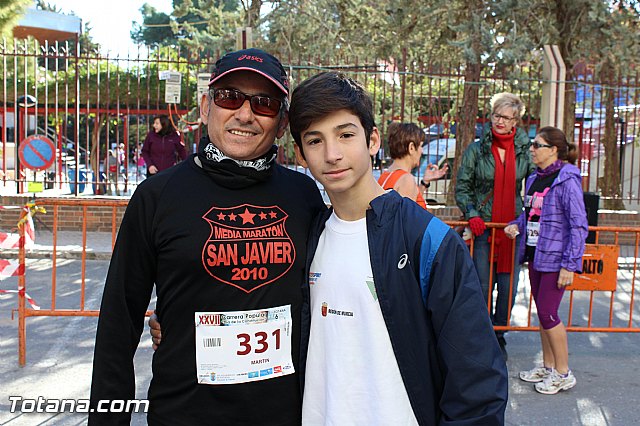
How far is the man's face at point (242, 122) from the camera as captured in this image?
2.18 m

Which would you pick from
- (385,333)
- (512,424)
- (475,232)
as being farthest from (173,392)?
(475,232)

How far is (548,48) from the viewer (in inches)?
374

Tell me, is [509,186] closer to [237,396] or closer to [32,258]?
[237,396]

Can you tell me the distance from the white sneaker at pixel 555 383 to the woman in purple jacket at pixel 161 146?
7426 mm

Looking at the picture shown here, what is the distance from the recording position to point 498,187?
5.89 m

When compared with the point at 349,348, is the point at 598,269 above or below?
below

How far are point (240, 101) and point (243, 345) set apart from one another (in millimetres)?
741

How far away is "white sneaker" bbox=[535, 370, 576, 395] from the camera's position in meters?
5.14

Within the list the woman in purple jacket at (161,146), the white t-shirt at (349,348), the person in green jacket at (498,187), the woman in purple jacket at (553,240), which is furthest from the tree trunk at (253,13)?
the white t-shirt at (349,348)

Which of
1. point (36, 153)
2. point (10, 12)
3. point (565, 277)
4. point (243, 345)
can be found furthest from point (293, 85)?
point (243, 345)

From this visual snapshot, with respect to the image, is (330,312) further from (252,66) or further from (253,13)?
(253,13)

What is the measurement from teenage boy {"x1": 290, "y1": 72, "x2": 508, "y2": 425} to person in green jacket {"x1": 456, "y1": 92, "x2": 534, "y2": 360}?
12.4 feet

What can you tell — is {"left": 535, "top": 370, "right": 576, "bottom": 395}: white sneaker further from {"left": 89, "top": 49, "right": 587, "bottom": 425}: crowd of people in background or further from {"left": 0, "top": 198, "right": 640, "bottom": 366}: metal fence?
{"left": 89, "top": 49, "right": 587, "bottom": 425}: crowd of people in background

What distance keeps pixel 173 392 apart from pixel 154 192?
1.94 ft
